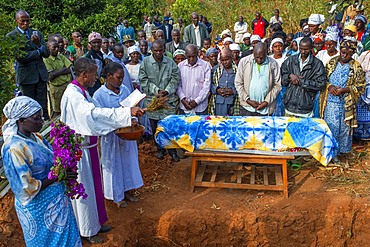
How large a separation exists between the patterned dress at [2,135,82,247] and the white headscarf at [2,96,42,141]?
77mm

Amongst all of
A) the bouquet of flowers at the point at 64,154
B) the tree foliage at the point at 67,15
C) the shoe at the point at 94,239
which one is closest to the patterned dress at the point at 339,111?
the shoe at the point at 94,239

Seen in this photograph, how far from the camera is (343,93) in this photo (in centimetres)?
599

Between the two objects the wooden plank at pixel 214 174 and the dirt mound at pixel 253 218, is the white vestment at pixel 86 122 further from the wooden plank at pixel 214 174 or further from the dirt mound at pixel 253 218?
the wooden plank at pixel 214 174

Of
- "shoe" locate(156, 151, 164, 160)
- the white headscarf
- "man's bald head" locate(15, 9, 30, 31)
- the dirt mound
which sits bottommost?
the dirt mound

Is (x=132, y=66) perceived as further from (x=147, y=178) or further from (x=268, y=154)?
(x=268, y=154)

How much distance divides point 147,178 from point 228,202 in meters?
1.41

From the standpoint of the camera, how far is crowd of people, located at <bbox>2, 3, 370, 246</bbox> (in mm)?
3273

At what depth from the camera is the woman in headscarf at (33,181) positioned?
10.2 ft

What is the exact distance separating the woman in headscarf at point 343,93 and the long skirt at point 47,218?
406 centimetres

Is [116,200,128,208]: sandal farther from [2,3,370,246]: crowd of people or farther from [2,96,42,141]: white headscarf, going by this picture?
[2,96,42,141]: white headscarf

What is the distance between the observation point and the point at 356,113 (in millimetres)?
6645

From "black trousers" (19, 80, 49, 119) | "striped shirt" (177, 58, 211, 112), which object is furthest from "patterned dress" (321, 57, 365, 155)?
"black trousers" (19, 80, 49, 119)

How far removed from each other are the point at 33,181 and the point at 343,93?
475cm

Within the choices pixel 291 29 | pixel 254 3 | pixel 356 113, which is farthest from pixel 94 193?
pixel 254 3
